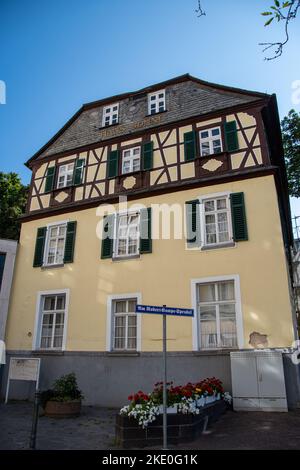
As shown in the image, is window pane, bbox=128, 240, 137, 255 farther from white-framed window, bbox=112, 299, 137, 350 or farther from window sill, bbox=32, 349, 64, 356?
window sill, bbox=32, 349, 64, 356

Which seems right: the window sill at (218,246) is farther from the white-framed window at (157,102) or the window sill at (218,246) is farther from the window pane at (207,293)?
the white-framed window at (157,102)

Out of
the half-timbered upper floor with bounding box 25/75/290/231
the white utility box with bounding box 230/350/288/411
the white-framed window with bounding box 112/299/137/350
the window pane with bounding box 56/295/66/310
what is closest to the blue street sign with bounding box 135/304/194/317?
the white utility box with bounding box 230/350/288/411

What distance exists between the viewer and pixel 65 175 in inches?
597

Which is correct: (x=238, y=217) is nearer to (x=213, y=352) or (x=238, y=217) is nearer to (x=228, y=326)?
(x=228, y=326)

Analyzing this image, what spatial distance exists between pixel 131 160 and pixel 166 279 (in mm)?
5240

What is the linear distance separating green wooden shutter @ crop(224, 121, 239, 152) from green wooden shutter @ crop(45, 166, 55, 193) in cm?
749

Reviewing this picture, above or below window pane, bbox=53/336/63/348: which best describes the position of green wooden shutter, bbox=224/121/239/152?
above

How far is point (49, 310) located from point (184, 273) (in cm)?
536

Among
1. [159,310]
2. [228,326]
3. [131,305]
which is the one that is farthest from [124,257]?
[159,310]

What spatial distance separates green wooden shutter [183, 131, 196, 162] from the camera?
12656 millimetres

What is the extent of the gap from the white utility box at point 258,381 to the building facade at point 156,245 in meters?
0.55

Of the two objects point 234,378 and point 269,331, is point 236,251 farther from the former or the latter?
point 234,378

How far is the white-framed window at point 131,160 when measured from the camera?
543 inches

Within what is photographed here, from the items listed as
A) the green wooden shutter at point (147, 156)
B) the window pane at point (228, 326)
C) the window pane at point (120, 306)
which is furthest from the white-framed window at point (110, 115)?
the window pane at point (228, 326)
